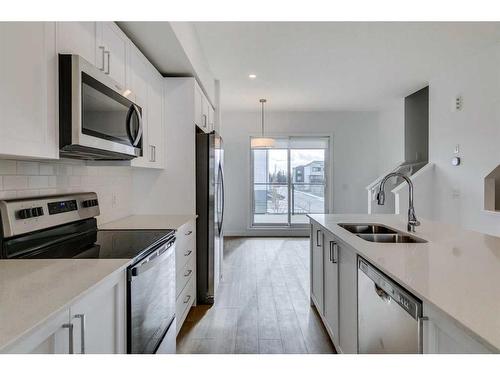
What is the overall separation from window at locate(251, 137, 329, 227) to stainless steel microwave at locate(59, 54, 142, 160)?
17.3ft

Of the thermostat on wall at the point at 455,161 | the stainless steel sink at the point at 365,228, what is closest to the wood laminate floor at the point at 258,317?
the stainless steel sink at the point at 365,228

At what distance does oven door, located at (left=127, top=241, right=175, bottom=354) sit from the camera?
1.55 m

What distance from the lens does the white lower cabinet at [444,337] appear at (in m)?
0.89

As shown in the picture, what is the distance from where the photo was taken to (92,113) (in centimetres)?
169

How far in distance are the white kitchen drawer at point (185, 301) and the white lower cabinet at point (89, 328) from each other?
45.6 inches

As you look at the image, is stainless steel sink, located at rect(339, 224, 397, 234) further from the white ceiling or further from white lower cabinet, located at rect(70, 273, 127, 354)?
the white ceiling

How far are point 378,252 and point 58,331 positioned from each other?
134 centimetres

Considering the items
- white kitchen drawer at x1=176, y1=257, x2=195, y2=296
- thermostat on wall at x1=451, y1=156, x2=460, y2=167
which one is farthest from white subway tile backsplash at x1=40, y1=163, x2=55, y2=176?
thermostat on wall at x1=451, y1=156, x2=460, y2=167

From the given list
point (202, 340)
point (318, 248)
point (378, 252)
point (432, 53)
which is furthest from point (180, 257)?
point (432, 53)

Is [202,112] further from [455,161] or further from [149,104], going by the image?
[455,161]

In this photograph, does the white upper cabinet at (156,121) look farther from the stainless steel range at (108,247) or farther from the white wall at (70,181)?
the stainless steel range at (108,247)

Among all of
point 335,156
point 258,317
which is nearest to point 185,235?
point 258,317
